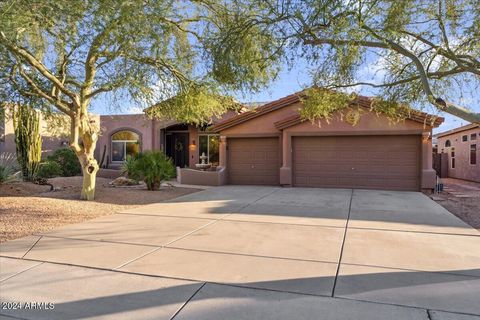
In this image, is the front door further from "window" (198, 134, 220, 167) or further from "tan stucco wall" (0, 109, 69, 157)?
"tan stucco wall" (0, 109, 69, 157)

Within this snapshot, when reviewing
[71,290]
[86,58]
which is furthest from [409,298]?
[86,58]

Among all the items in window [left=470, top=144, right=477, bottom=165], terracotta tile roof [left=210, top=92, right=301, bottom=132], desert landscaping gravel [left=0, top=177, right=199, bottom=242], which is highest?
terracotta tile roof [left=210, top=92, right=301, bottom=132]

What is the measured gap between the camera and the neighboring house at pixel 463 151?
1955 cm

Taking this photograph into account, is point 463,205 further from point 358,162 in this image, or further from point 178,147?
point 178,147

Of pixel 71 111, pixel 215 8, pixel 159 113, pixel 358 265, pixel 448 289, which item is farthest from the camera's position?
pixel 159 113

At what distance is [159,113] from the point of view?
12.4 m

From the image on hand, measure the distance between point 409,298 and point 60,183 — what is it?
570 inches

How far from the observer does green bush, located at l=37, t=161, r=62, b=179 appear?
18.8 metres

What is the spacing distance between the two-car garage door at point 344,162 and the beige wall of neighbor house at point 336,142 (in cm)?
4

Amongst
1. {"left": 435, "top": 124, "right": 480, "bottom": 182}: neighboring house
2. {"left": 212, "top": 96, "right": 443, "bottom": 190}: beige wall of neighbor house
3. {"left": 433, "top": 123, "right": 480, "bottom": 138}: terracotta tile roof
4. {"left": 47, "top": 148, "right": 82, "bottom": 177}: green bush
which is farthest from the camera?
{"left": 47, "top": 148, "right": 82, "bottom": 177}: green bush

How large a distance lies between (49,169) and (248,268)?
1726cm

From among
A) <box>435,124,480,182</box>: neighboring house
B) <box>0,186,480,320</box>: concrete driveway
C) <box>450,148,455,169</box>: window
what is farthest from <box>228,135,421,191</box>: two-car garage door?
<box>450,148,455,169</box>: window

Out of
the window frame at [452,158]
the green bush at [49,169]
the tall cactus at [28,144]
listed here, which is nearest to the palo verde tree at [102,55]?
the tall cactus at [28,144]

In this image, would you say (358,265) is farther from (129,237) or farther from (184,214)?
(184,214)
